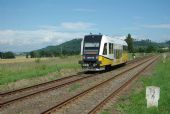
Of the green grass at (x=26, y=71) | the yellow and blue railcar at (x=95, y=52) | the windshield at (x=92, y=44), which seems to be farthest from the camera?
the windshield at (x=92, y=44)

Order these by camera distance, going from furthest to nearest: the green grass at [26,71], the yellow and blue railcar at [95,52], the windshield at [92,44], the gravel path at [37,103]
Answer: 1. the windshield at [92,44]
2. the yellow and blue railcar at [95,52]
3. the green grass at [26,71]
4. the gravel path at [37,103]

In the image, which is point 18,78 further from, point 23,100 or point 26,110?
point 26,110

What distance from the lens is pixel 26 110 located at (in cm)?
1186

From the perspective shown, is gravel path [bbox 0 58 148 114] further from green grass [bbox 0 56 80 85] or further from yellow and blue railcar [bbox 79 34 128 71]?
yellow and blue railcar [bbox 79 34 128 71]

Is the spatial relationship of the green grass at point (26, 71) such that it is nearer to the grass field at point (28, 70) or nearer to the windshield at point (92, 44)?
the grass field at point (28, 70)

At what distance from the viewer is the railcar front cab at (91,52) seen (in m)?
28.4

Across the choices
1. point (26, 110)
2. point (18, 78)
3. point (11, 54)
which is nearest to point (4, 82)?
point (18, 78)

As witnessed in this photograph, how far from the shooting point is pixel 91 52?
2880 centimetres

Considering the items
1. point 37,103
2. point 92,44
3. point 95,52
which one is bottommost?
point 37,103

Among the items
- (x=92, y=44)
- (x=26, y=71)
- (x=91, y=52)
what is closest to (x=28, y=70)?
(x=26, y=71)

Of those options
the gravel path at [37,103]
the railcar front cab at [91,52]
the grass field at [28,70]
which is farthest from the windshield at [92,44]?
the gravel path at [37,103]

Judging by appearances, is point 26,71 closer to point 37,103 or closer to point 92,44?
point 92,44

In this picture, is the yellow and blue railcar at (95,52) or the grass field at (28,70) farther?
the yellow and blue railcar at (95,52)

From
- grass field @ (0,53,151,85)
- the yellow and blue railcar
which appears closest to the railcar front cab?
the yellow and blue railcar
